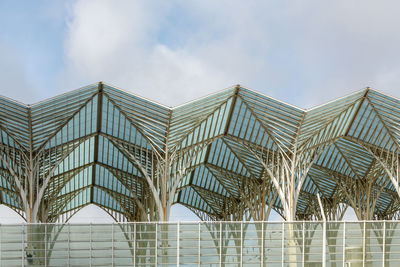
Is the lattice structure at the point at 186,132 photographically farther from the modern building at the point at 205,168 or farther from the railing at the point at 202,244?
the railing at the point at 202,244

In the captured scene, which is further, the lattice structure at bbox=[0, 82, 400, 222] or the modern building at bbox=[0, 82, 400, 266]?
the lattice structure at bbox=[0, 82, 400, 222]

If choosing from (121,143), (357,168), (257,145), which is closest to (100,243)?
(121,143)

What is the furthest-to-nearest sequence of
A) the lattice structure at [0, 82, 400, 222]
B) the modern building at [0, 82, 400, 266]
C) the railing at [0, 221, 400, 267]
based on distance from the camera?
the lattice structure at [0, 82, 400, 222], the modern building at [0, 82, 400, 266], the railing at [0, 221, 400, 267]

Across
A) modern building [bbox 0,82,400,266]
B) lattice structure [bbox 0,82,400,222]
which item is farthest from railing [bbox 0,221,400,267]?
lattice structure [bbox 0,82,400,222]

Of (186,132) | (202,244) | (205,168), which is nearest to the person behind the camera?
(202,244)

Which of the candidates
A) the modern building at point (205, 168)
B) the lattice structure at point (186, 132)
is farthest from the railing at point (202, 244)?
the lattice structure at point (186, 132)

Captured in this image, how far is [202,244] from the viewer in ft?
120

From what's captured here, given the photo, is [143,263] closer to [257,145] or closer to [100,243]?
[100,243]

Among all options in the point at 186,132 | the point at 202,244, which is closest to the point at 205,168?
the point at 186,132

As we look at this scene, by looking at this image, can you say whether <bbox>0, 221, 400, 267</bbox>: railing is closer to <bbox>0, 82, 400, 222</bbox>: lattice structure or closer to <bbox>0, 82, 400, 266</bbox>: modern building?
<bbox>0, 82, 400, 266</bbox>: modern building

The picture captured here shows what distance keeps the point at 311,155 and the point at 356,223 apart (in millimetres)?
13994

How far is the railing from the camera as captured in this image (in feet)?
116

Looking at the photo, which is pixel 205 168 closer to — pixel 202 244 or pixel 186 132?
pixel 186 132

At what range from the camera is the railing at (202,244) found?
116ft
